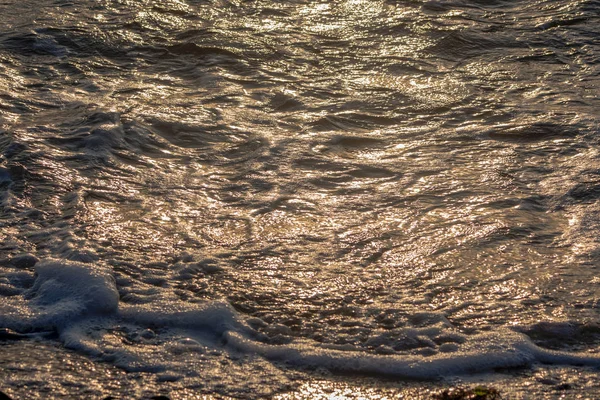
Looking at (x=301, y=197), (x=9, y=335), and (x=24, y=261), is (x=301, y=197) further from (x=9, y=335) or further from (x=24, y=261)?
Answer: (x=9, y=335)

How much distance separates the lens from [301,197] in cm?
520

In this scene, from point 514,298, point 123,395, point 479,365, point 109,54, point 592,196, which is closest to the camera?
point 123,395

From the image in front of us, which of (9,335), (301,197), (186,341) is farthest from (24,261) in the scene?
(301,197)

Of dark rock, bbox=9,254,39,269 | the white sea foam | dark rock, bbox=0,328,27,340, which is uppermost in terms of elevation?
dark rock, bbox=9,254,39,269

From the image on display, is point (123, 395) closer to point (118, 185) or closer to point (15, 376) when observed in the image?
point (15, 376)

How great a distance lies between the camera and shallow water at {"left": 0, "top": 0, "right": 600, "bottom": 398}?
12.2ft

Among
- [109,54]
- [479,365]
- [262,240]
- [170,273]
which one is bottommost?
[479,365]

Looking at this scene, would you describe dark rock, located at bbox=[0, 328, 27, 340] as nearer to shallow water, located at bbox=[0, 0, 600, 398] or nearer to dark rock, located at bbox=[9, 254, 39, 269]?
shallow water, located at bbox=[0, 0, 600, 398]

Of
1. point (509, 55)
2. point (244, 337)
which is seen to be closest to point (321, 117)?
point (509, 55)

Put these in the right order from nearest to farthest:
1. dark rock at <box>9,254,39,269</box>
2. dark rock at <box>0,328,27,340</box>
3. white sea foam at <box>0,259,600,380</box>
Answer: white sea foam at <box>0,259,600,380</box> < dark rock at <box>0,328,27,340</box> < dark rock at <box>9,254,39,269</box>

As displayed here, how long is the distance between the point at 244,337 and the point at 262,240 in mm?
986

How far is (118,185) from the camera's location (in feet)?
17.4

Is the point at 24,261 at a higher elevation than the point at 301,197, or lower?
lower

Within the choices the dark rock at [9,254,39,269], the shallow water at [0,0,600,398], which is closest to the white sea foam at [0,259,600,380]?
the shallow water at [0,0,600,398]
